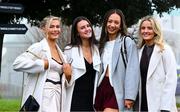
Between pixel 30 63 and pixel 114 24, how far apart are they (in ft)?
2.99

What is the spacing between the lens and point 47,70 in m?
4.79

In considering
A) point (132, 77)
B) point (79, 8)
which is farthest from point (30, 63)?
point (79, 8)

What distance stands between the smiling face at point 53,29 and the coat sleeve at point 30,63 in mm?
174

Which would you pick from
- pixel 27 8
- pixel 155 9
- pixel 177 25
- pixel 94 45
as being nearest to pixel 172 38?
pixel 177 25

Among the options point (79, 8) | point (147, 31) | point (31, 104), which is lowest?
point (31, 104)

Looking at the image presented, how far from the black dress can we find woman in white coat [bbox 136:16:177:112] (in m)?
0.52

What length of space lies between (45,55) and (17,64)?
29 cm

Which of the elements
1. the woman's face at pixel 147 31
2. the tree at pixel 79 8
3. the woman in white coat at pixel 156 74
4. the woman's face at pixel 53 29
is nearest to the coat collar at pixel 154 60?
the woman in white coat at pixel 156 74

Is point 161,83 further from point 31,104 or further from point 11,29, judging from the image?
point 11,29

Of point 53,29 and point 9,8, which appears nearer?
point 53,29

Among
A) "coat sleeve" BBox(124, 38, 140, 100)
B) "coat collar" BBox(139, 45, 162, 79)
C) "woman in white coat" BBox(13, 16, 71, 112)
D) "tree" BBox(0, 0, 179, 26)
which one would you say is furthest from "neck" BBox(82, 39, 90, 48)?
"tree" BBox(0, 0, 179, 26)

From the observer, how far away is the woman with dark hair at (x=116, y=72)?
4.67 meters

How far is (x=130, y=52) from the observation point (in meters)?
4.75

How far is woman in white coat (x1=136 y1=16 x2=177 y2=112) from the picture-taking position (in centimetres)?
463
